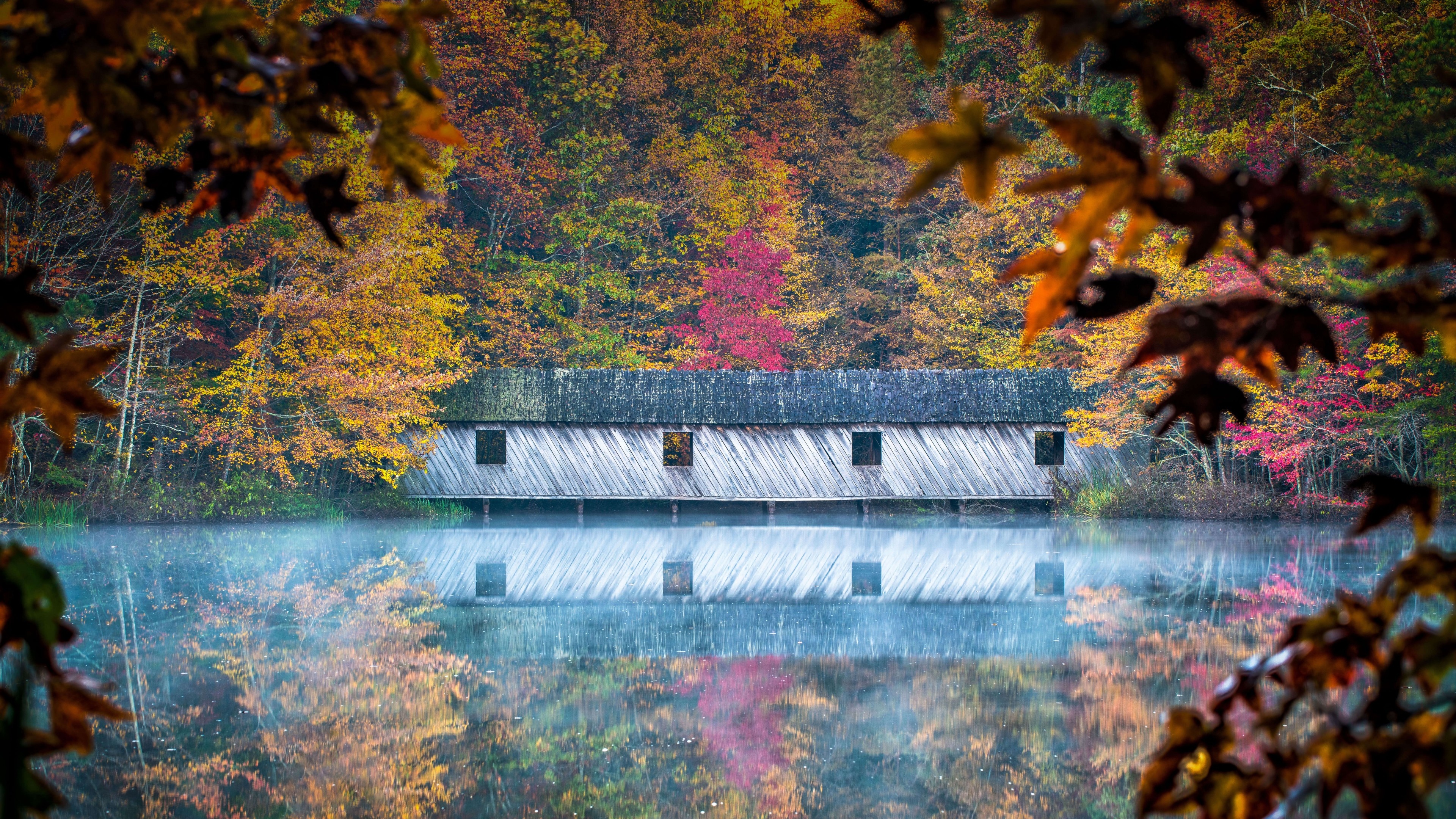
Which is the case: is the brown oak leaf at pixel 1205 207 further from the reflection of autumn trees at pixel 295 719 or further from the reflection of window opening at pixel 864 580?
the reflection of window opening at pixel 864 580

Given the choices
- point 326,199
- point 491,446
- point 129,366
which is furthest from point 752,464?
point 326,199

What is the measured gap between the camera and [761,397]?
97.3 feet

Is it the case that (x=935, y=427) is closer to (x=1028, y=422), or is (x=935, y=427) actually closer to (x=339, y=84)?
(x=1028, y=422)

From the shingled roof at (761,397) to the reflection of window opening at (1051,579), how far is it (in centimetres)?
1113

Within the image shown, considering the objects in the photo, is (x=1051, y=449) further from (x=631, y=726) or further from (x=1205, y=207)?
(x=1205, y=207)

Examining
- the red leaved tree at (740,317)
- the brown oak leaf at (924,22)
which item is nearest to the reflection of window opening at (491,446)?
the red leaved tree at (740,317)

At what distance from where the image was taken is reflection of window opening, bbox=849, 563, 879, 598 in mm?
15523

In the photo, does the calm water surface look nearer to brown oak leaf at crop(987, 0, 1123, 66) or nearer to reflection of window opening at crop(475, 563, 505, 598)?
reflection of window opening at crop(475, 563, 505, 598)

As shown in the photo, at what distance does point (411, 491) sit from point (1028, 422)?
53.1ft


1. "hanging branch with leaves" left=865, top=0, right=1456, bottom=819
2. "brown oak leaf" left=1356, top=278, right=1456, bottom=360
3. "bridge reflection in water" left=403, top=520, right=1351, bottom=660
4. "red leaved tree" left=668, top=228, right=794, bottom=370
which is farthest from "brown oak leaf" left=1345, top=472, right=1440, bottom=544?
"red leaved tree" left=668, top=228, right=794, bottom=370

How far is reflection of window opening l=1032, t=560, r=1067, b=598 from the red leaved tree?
17909 millimetres

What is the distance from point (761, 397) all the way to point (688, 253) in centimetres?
933

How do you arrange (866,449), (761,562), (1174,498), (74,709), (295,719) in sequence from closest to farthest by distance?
(74,709), (295,719), (761,562), (1174,498), (866,449)

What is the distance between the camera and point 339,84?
1454 mm
